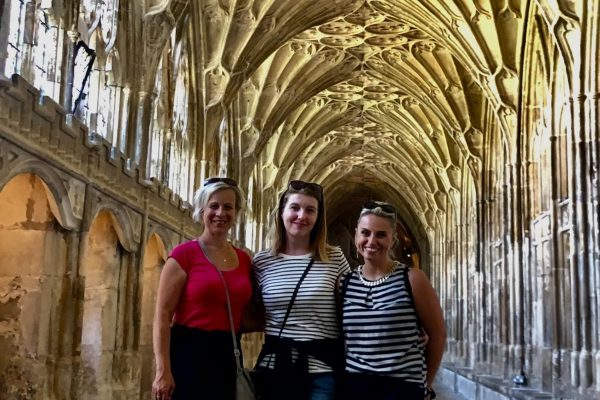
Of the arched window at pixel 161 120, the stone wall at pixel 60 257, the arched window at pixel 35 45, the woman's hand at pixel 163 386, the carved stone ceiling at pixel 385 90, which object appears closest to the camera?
the woman's hand at pixel 163 386

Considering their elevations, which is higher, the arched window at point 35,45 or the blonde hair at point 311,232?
the arched window at point 35,45

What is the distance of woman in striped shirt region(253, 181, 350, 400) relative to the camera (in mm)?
2906

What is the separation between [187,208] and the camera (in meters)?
15.1

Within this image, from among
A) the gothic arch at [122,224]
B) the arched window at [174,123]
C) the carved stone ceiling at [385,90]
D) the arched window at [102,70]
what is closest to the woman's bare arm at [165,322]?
the gothic arch at [122,224]

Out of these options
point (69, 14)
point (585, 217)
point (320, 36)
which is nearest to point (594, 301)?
point (585, 217)

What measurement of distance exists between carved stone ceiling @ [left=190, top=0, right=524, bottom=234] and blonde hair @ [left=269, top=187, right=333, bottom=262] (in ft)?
47.8

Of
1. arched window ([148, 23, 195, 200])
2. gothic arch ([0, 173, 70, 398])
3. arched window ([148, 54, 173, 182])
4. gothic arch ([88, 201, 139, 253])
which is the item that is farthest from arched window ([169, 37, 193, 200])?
gothic arch ([0, 173, 70, 398])

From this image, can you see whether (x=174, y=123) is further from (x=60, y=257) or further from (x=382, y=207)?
(x=382, y=207)

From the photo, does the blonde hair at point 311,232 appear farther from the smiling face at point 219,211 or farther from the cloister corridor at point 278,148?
the cloister corridor at point 278,148

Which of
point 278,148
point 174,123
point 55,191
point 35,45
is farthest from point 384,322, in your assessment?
point 278,148

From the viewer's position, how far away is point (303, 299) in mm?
2934

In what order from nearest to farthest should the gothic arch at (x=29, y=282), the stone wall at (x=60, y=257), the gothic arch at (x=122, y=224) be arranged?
the stone wall at (x=60, y=257) < the gothic arch at (x=29, y=282) < the gothic arch at (x=122, y=224)

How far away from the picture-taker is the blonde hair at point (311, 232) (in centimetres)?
310

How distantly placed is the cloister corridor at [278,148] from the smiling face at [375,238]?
4.79 m
